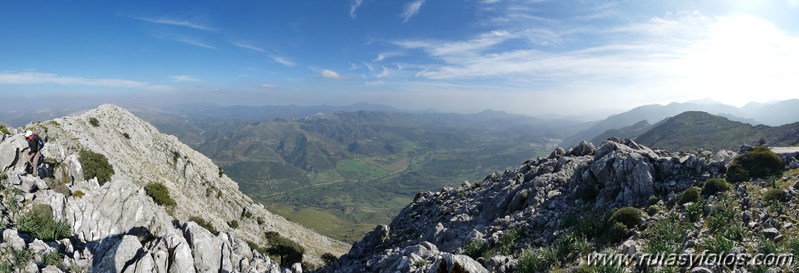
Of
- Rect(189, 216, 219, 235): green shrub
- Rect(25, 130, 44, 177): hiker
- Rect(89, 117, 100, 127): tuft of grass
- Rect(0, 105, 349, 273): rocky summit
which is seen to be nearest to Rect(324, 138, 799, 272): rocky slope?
Rect(0, 105, 349, 273): rocky summit

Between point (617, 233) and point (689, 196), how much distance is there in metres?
6.59

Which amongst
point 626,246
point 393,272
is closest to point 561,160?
point 626,246

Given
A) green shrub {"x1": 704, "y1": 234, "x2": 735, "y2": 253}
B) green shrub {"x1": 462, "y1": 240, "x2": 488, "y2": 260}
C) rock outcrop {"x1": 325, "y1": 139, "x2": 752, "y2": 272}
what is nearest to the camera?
green shrub {"x1": 704, "y1": 234, "x2": 735, "y2": 253}

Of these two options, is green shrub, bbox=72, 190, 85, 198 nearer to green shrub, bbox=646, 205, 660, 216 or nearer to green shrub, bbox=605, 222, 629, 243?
green shrub, bbox=605, 222, 629, 243

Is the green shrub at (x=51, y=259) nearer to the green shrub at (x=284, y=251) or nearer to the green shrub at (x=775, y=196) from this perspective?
the green shrub at (x=775, y=196)

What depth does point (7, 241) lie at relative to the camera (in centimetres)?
2016

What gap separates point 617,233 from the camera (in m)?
24.4

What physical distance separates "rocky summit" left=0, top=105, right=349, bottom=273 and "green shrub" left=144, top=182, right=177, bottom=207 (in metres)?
0.19

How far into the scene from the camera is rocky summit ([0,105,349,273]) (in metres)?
23.3

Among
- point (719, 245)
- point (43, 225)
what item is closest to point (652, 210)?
point (719, 245)

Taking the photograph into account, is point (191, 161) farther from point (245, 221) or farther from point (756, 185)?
point (756, 185)

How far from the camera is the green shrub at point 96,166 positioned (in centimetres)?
5376

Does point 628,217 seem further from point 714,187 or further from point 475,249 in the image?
point 475,249

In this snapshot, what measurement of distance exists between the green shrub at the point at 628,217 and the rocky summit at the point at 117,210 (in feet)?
90.6
